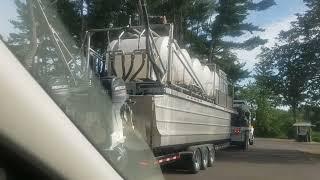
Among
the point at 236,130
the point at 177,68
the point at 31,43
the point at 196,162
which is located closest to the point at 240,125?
the point at 236,130

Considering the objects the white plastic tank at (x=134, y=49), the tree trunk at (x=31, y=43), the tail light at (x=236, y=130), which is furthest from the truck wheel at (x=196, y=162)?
the tree trunk at (x=31, y=43)

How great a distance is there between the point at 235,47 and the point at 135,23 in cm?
2912

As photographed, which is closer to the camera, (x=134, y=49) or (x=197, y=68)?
(x=134, y=49)

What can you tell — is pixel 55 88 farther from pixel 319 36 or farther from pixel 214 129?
pixel 319 36

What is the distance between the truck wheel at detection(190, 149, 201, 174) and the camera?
51.5 ft

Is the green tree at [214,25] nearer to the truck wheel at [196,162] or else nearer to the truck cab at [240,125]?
the truck cab at [240,125]

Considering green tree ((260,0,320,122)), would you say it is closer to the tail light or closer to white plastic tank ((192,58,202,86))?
the tail light

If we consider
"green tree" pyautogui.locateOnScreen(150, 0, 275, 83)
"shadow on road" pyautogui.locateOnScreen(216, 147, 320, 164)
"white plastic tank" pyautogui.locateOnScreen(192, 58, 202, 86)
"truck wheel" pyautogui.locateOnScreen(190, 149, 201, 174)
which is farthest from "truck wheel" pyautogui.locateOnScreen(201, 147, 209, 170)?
"green tree" pyautogui.locateOnScreen(150, 0, 275, 83)

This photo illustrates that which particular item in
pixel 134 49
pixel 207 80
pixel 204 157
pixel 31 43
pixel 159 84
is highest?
pixel 134 49

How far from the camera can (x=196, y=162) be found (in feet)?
52.5

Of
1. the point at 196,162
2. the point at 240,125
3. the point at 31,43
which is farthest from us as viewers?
the point at 240,125

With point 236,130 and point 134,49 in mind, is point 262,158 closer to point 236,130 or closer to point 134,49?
point 236,130

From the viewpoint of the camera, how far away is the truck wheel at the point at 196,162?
15.7 meters

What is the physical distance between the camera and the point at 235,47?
41.5 meters
